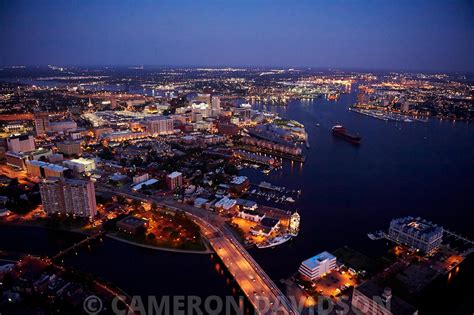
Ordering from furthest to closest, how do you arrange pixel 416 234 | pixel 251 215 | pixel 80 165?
pixel 80 165 → pixel 251 215 → pixel 416 234

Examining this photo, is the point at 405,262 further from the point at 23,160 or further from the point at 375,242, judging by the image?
the point at 23,160

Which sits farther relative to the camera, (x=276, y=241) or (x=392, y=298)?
(x=276, y=241)

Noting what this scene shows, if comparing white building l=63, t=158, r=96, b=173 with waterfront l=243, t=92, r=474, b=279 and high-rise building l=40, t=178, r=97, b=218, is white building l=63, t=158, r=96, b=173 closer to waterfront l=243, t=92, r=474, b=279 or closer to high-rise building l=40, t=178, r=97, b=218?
high-rise building l=40, t=178, r=97, b=218

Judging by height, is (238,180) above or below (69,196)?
below

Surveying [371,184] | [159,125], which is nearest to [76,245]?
[371,184]

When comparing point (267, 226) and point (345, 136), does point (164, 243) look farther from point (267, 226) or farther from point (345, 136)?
point (345, 136)

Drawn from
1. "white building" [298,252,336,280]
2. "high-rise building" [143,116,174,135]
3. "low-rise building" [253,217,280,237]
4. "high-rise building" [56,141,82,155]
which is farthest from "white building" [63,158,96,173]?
"white building" [298,252,336,280]

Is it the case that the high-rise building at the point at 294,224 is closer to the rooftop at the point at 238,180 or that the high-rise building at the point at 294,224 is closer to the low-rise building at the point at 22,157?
the rooftop at the point at 238,180
